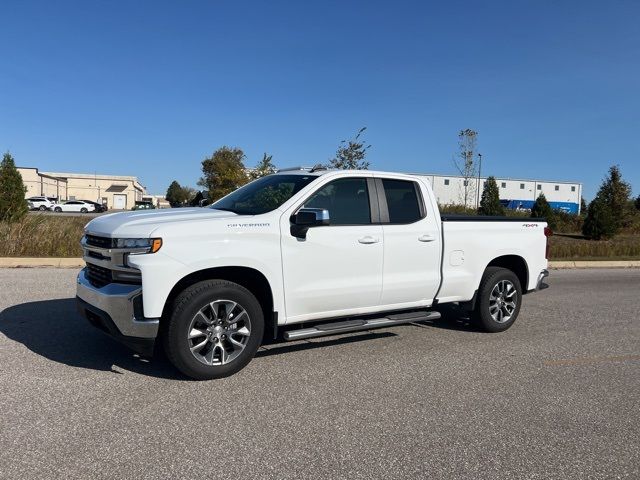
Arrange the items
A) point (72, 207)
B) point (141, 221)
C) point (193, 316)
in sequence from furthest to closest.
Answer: point (72, 207) → point (141, 221) → point (193, 316)

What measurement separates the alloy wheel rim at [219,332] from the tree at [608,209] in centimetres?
2403

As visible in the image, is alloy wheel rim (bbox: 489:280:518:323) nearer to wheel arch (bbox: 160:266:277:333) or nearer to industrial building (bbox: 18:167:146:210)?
wheel arch (bbox: 160:266:277:333)

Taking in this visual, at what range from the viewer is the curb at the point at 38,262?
1169cm

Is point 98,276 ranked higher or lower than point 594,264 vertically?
higher

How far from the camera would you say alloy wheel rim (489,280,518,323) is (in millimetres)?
6824

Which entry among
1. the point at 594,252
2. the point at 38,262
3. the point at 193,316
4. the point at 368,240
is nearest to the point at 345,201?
the point at 368,240

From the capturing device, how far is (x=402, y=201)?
605 centimetres

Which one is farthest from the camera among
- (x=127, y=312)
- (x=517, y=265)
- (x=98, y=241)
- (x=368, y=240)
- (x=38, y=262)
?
(x=38, y=262)

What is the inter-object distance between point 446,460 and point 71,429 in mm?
2555

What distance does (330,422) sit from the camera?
400cm

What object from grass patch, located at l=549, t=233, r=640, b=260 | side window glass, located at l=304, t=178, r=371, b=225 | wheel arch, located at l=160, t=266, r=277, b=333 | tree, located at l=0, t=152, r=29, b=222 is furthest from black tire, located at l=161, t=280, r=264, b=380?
grass patch, located at l=549, t=233, r=640, b=260

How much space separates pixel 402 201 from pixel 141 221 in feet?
9.34

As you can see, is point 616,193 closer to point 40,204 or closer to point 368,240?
point 368,240

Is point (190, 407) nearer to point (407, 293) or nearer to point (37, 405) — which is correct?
point (37, 405)
